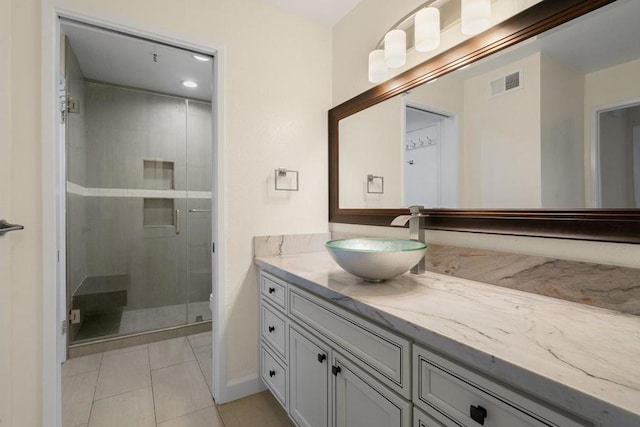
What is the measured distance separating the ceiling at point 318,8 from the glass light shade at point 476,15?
91 cm

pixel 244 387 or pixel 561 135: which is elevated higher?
pixel 561 135

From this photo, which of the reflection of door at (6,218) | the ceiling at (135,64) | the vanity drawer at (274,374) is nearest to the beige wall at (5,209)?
the reflection of door at (6,218)

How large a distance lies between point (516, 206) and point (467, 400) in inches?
29.1

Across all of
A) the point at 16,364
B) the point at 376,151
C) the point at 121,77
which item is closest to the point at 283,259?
the point at 376,151

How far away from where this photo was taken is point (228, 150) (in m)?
1.70

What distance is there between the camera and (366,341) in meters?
0.92

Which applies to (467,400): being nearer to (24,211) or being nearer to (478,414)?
(478,414)

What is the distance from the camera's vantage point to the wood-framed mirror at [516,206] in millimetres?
862

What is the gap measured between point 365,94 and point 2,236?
1.85 meters

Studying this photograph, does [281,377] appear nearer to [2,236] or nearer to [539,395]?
[539,395]

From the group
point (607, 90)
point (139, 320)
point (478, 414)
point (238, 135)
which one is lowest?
point (139, 320)

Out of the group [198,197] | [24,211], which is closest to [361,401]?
[24,211]

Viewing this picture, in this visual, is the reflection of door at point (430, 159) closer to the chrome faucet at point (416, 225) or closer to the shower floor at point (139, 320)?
the chrome faucet at point (416, 225)

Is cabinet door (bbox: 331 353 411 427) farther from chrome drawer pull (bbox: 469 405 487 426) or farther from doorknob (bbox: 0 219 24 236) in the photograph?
doorknob (bbox: 0 219 24 236)
